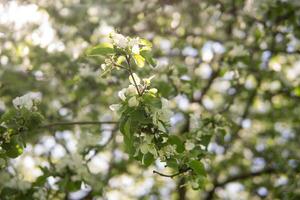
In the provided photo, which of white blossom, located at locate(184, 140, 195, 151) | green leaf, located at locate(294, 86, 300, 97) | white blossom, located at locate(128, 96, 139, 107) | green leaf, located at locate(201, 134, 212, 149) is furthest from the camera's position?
green leaf, located at locate(294, 86, 300, 97)

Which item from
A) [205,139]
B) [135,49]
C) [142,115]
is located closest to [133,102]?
[142,115]

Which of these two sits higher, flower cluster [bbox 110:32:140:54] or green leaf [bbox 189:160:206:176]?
flower cluster [bbox 110:32:140:54]

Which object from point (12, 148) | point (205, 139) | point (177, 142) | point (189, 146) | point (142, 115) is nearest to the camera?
point (142, 115)

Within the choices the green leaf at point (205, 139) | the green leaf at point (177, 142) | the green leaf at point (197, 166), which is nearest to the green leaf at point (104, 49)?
the green leaf at point (177, 142)

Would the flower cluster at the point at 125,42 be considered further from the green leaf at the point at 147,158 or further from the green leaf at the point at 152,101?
the green leaf at the point at 147,158

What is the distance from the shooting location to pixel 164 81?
3.97 metres

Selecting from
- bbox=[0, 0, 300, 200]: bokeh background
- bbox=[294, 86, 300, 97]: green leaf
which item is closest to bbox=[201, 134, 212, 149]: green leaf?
bbox=[0, 0, 300, 200]: bokeh background

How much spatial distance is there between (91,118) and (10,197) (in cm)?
205

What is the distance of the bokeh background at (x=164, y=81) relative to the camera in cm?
420

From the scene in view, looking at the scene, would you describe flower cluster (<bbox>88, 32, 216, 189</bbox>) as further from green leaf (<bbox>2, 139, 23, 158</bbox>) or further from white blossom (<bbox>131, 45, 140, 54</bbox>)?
green leaf (<bbox>2, 139, 23, 158</bbox>)

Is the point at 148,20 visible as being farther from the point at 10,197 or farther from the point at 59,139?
the point at 10,197

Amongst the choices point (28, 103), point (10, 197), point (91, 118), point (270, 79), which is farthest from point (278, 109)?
point (28, 103)

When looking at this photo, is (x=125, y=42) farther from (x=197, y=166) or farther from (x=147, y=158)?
(x=197, y=166)

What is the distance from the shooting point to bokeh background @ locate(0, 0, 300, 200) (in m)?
4.20
